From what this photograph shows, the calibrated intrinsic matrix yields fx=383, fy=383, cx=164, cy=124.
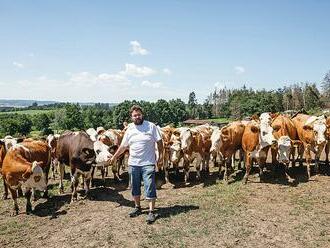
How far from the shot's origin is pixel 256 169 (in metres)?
15.4

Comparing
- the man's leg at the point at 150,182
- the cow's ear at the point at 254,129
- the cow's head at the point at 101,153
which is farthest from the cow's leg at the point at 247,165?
the man's leg at the point at 150,182

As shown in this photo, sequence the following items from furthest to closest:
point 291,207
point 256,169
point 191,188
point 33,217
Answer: point 256,169 < point 191,188 < point 33,217 < point 291,207

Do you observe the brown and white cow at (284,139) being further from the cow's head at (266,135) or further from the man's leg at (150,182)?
the man's leg at (150,182)

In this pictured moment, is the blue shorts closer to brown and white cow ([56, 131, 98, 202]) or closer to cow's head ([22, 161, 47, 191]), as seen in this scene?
cow's head ([22, 161, 47, 191])

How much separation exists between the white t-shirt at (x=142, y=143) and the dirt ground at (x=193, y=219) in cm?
148

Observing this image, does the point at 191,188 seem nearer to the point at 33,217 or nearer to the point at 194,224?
the point at 194,224

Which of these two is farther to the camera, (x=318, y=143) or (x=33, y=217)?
(x=318, y=143)

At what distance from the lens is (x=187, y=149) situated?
13828 mm

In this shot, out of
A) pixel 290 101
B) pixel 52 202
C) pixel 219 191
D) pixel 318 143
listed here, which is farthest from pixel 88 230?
pixel 290 101

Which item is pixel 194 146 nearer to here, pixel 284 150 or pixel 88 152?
pixel 284 150

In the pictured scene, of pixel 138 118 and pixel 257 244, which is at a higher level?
pixel 138 118

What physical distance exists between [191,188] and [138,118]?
462 cm

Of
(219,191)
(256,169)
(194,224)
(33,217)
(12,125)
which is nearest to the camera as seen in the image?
(194,224)

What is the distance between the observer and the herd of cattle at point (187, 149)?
11.3 metres
